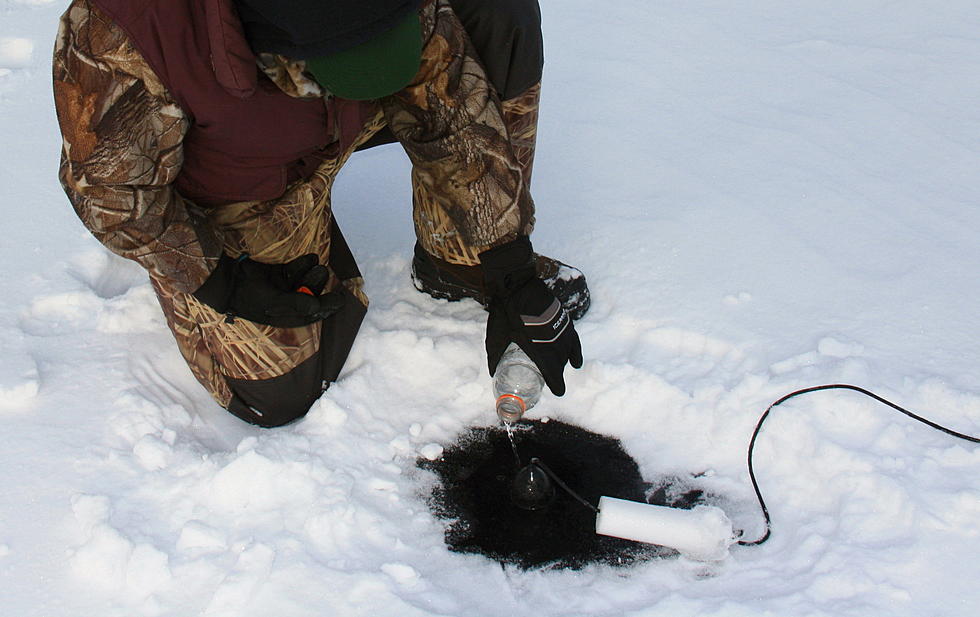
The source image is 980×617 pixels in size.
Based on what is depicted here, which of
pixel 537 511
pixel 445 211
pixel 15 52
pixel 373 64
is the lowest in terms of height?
pixel 537 511

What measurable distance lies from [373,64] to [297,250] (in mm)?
796

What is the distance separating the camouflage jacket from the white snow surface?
0.43 metres

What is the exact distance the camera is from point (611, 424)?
2.04 metres

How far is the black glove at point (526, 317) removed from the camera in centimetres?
191

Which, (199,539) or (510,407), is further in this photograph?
(510,407)

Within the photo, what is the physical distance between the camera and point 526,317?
6.29 ft

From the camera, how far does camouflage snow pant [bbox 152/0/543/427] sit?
1.99 meters

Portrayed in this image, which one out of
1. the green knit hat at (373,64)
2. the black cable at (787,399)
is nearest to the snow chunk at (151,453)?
the green knit hat at (373,64)

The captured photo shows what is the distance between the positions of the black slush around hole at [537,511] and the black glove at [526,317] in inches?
6.9

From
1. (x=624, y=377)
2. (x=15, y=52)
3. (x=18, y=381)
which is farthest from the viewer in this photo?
Answer: (x=15, y=52)

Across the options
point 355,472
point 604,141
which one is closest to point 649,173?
point 604,141

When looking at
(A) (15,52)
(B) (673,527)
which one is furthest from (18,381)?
(A) (15,52)

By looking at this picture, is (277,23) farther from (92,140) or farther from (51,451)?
(51,451)

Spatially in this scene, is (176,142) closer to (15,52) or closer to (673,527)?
(673,527)
